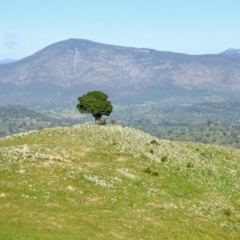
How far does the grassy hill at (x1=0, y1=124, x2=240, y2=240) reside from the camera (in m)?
37.8

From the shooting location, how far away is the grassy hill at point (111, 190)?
37812 millimetres

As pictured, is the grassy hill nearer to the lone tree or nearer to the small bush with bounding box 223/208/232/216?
the small bush with bounding box 223/208/232/216

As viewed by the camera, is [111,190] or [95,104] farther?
[95,104]

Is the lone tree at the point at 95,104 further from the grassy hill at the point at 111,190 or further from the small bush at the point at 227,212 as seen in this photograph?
→ the small bush at the point at 227,212

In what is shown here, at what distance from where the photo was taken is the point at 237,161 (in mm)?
80562

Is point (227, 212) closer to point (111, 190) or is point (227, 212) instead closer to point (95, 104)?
point (111, 190)

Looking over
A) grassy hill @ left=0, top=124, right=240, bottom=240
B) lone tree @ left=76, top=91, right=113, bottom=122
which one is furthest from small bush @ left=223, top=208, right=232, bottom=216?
lone tree @ left=76, top=91, right=113, bottom=122

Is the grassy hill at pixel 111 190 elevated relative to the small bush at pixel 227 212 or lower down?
elevated

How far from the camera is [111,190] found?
4891 cm

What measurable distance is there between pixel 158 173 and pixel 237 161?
93.2 ft

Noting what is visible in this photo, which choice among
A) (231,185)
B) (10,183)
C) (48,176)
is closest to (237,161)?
(231,185)

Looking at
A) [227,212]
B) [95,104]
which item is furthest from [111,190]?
[95,104]

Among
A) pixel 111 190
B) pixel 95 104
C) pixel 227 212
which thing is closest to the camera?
pixel 111 190

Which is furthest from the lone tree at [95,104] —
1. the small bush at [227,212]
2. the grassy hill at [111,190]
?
the small bush at [227,212]
